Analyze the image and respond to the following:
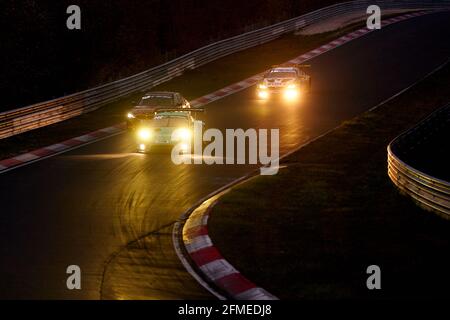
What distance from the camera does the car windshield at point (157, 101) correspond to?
83.7 ft

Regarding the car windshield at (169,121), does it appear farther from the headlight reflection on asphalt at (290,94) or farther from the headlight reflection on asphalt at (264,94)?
the headlight reflection on asphalt at (290,94)

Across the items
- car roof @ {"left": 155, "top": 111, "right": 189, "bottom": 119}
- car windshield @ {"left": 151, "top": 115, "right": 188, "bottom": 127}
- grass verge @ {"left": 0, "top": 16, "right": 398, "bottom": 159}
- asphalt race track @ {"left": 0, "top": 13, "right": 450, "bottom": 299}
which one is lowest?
grass verge @ {"left": 0, "top": 16, "right": 398, "bottom": 159}

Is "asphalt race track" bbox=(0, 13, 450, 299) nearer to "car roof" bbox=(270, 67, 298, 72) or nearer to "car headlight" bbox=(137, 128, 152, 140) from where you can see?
"car headlight" bbox=(137, 128, 152, 140)

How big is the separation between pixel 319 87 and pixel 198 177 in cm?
1624

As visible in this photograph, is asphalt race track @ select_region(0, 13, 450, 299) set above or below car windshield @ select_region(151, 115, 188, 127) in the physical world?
below

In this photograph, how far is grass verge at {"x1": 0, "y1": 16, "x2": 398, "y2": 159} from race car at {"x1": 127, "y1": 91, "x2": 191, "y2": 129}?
5.57 ft

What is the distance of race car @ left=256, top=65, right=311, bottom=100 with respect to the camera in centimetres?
3161

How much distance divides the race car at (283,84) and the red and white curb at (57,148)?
22.9ft

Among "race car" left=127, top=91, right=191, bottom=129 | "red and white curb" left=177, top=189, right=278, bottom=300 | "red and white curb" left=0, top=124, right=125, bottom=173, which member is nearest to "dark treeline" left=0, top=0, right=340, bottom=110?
"red and white curb" left=0, top=124, right=125, bottom=173

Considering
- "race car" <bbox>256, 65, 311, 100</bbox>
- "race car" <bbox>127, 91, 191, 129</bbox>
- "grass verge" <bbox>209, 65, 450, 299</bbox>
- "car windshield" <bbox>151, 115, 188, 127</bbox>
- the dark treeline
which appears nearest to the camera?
"grass verge" <bbox>209, 65, 450, 299</bbox>

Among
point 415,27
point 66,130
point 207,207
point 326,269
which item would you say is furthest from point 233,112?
point 415,27

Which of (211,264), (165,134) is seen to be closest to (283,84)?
(165,134)

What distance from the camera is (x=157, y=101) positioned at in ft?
84.3
